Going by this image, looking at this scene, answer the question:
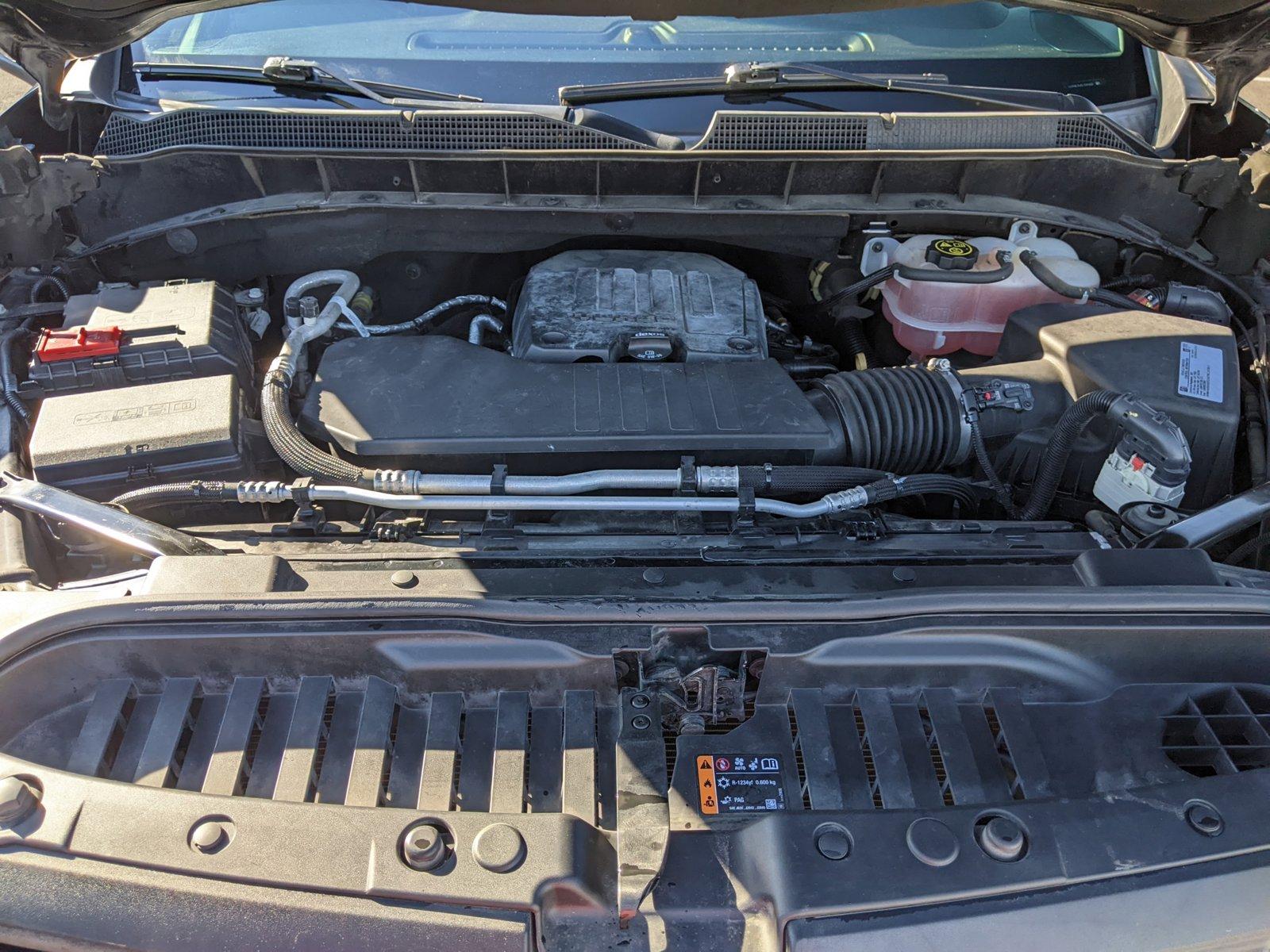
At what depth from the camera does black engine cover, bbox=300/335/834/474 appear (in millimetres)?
1748

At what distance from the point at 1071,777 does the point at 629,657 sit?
2.29 feet

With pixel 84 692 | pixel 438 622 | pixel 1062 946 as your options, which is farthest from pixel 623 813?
pixel 84 692

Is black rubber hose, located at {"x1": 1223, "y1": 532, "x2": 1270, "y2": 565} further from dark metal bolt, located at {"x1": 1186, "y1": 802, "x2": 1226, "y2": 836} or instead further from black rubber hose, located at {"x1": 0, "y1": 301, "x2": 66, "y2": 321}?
black rubber hose, located at {"x1": 0, "y1": 301, "x2": 66, "y2": 321}

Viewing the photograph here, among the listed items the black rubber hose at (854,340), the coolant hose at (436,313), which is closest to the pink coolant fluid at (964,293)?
the black rubber hose at (854,340)

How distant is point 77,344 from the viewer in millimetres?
1846

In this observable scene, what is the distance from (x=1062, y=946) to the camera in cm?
109

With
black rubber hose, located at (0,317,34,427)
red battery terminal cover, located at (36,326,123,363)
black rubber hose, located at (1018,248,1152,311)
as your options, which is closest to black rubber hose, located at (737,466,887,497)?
black rubber hose, located at (1018,248,1152,311)

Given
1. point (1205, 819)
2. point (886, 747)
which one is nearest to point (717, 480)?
point (886, 747)

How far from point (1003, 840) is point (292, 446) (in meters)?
1.41

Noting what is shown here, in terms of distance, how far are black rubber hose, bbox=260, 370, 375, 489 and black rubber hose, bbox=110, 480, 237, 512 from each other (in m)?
0.13

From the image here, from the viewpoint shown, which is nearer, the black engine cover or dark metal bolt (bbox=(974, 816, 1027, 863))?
dark metal bolt (bbox=(974, 816, 1027, 863))

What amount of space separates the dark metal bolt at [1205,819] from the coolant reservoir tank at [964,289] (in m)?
1.35

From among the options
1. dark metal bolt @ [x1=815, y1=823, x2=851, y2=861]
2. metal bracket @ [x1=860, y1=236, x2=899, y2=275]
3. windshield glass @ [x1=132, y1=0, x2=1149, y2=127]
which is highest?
windshield glass @ [x1=132, y1=0, x2=1149, y2=127]

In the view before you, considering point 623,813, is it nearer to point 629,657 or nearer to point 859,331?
point 629,657
